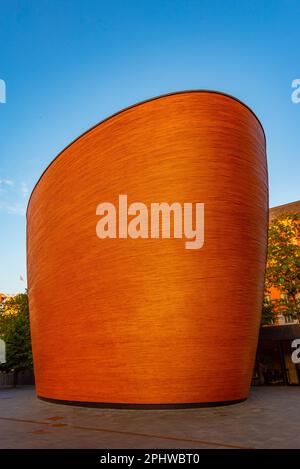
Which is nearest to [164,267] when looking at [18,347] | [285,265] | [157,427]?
[157,427]

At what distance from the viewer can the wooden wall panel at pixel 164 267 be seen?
13.2 m

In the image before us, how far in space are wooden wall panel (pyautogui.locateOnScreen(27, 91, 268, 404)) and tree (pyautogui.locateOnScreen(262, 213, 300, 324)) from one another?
11076 millimetres

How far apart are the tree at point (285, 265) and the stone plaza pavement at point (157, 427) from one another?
41.9 ft

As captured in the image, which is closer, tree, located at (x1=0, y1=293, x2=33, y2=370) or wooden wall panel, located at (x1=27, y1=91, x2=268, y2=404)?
wooden wall panel, located at (x1=27, y1=91, x2=268, y2=404)

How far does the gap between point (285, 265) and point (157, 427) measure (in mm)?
18646

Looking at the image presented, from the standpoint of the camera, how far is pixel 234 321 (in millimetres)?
13867

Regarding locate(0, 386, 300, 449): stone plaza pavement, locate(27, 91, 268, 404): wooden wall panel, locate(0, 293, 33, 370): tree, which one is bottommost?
locate(0, 293, 33, 370): tree

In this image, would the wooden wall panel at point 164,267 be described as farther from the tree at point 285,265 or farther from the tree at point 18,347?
the tree at point 18,347

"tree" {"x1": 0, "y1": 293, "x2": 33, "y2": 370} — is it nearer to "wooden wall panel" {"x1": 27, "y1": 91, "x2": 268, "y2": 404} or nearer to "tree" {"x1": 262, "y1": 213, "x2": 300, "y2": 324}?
"wooden wall panel" {"x1": 27, "y1": 91, "x2": 268, "y2": 404}

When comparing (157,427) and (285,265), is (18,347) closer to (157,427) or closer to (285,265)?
(285,265)

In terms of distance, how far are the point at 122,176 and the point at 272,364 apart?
1486cm

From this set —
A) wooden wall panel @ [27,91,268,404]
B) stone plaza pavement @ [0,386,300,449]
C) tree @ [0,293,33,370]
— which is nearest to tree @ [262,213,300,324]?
wooden wall panel @ [27,91,268,404]

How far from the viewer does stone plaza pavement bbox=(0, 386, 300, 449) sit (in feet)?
26.9

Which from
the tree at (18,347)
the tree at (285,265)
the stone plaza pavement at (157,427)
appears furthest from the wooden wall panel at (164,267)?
the tree at (18,347)
